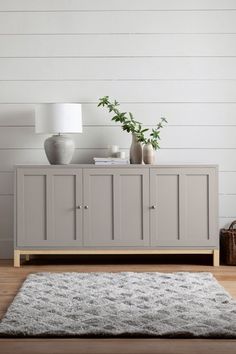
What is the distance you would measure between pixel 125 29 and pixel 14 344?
309 cm

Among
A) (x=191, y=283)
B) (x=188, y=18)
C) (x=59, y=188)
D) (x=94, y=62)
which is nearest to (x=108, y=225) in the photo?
(x=59, y=188)

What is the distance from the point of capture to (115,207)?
487cm

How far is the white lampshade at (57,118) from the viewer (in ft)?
16.0

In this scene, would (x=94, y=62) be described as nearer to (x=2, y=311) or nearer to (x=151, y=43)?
(x=151, y=43)

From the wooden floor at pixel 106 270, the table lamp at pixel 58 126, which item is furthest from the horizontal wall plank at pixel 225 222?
the table lamp at pixel 58 126

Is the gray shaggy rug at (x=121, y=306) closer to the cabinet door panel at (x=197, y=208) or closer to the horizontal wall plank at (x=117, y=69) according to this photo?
the cabinet door panel at (x=197, y=208)

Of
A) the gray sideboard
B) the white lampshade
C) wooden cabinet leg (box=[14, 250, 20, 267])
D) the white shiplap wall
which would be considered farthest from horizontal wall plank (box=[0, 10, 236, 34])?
wooden cabinet leg (box=[14, 250, 20, 267])

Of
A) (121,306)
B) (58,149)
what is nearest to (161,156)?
(58,149)

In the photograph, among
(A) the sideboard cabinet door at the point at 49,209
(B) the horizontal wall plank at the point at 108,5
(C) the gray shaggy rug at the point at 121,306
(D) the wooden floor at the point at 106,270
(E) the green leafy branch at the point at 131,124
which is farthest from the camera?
(B) the horizontal wall plank at the point at 108,5

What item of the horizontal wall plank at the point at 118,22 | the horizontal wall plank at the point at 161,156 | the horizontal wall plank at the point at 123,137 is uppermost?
the horizontal wall plank at the point at 118,22

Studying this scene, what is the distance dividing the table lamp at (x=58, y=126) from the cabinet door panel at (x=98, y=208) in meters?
0.24

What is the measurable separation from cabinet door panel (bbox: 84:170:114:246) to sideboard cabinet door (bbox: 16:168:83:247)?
0.05m

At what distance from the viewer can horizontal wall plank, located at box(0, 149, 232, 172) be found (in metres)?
5.29

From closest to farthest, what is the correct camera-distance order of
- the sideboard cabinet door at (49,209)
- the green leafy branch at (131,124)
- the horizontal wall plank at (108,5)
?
1. the sideboard cabinet door at (49,209)
2. the green leafy branch at (131,124)
3. the horizontal wall plank at (108,5)
